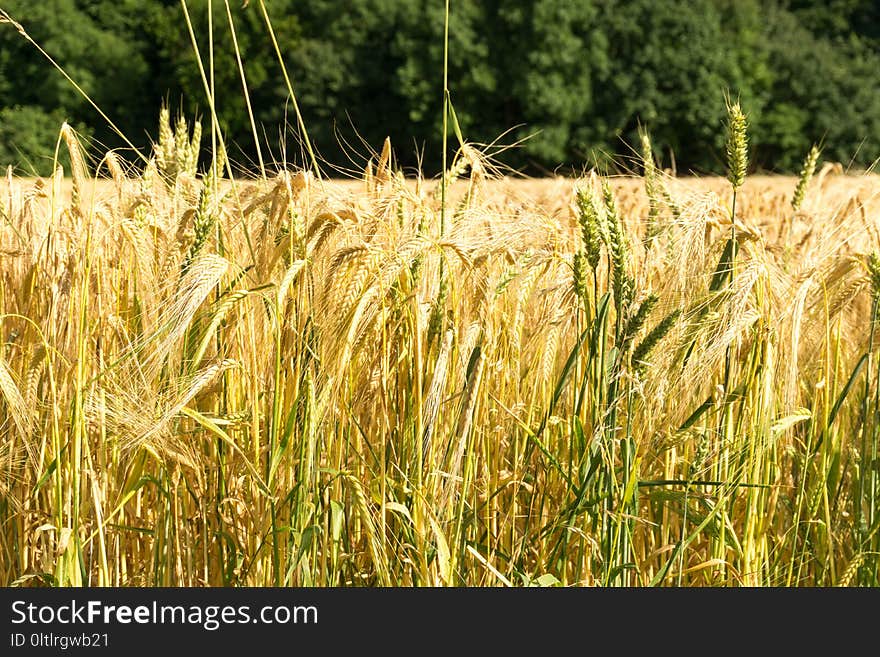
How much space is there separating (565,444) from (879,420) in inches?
19.2

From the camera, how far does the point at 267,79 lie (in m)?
20.5

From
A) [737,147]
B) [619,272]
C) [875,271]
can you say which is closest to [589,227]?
[619,272]

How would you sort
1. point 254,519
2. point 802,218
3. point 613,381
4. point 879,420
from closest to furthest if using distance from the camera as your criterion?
point 613,381
point 254,519
point 879,420
point 802,218

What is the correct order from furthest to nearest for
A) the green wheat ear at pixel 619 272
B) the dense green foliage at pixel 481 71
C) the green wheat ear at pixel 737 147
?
the dense green foliage at pixel 481 71 < the green wheat ear at pixel 737 147 < the green wheat ear at pixel 619 272

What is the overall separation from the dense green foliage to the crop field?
57.4 ft

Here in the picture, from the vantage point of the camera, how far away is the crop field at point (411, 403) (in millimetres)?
1398

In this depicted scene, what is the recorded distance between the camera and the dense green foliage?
1970 centimetres

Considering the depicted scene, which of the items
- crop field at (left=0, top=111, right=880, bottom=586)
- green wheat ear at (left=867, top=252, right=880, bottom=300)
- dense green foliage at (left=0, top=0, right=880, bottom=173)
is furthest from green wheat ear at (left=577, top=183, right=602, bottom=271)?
dense green foliage at (left=0, top=0, right=880, bottom=173)

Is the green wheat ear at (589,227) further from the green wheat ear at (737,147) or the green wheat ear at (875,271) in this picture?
the green wheat ear at (875,271)

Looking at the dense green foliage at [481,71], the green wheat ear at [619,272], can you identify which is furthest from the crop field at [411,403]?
the dense green foliage at [481,71]

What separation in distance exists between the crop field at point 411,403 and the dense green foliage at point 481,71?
17.5 m

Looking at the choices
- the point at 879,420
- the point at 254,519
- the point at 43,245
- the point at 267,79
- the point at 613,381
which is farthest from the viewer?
the point at 267,79

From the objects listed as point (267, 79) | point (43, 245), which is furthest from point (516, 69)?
point (43, 245)

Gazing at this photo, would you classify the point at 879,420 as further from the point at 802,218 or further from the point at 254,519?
the point at 802,218
